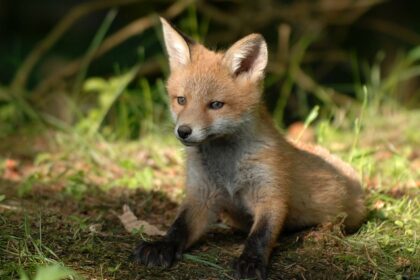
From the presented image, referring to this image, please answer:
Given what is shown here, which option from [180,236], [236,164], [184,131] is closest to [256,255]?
[180,236]

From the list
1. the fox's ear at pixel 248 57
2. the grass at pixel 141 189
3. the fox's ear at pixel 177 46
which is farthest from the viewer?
the fox's ear at pixel 177 46

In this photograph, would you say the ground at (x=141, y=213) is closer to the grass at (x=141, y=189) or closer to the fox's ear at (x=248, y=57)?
the grass at (x=141, y=189)

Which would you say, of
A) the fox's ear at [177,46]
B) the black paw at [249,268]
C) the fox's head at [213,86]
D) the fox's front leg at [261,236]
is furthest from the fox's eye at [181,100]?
the black paw at [249,268]

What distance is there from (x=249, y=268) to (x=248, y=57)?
1380mm

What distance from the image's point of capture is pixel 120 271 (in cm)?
371

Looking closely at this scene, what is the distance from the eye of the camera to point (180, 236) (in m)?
4.10

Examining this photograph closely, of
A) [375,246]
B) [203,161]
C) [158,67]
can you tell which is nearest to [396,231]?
[375,246]

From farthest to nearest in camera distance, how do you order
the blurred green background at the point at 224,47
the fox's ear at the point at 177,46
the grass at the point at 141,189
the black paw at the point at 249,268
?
the blurred green background at the point at 224,47 → the fox's ear at the point at 177,46 → the grass at the point at 141,189 → the black paw at the point at 249,268

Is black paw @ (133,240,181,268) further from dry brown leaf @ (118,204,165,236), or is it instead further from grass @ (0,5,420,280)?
dry brown leaf @ (118,204,165,236)

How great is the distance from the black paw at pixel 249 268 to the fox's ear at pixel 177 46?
54.4 inches

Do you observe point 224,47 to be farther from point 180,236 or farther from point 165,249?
point 165,249

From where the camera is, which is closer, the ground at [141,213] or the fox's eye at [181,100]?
the ground at [141,213]

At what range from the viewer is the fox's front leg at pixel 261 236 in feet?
12.2

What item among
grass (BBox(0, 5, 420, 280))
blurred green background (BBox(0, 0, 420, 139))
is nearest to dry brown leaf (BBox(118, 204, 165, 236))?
grass (BBox(0, 5, 420, 280))
